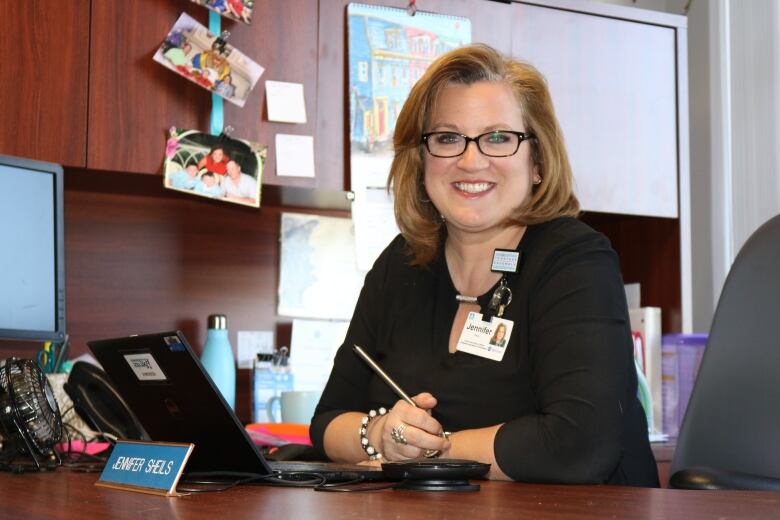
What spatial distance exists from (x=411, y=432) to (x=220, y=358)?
36.0 inches

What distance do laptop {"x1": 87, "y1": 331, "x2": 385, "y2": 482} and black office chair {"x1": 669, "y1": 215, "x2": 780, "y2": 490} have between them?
1.95 ft

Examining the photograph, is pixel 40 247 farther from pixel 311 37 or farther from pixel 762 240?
pixel 762 240

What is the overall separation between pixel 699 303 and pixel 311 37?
147 cm

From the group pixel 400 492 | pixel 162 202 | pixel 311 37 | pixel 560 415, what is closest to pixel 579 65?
pixel 311 37

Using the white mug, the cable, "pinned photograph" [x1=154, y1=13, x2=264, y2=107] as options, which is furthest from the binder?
the cable

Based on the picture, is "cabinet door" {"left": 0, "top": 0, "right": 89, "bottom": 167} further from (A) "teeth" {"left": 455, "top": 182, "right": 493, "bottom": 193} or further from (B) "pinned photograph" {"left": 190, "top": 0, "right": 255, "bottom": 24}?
(A) "teeth" {"left": 455, "top": 182, "right": 493, "bottom": 193}

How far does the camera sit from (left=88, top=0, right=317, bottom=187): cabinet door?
1944 millimetres

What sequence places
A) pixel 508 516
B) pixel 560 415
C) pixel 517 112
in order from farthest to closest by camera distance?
1. pixel 517 112
2. pixel 560 415
3. pixel 508 516

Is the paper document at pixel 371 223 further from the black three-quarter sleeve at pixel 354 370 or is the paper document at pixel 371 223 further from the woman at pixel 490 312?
the black three-quarter sleeve at pixel 354 370

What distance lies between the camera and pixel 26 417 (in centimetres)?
132

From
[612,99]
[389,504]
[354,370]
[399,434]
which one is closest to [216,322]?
[354,370]

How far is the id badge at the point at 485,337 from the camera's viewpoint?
4.75ft

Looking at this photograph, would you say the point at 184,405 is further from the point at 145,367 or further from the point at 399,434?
the point at 399,434

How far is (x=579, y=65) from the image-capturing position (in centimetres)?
232
